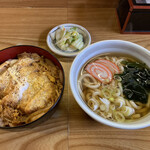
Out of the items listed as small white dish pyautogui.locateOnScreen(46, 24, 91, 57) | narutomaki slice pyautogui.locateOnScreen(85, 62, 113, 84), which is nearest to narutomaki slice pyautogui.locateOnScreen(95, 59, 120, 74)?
narutomaki slice pyautogui.locateOnScreen(85, 62, 113, 84)

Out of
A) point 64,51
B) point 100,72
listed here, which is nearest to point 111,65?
point 100,72

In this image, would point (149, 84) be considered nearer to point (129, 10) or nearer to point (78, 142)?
point (78, 142)

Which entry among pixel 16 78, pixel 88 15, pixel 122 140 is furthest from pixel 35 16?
pixel 122 140

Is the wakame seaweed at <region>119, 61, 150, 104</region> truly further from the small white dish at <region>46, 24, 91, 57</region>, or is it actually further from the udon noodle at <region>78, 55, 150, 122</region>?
the small white dish at <region>46, 24, 91, 57</region>

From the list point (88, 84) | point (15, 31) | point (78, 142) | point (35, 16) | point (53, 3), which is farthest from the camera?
point (53, 3)

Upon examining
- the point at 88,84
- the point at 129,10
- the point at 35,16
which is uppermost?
the point at 129,10
